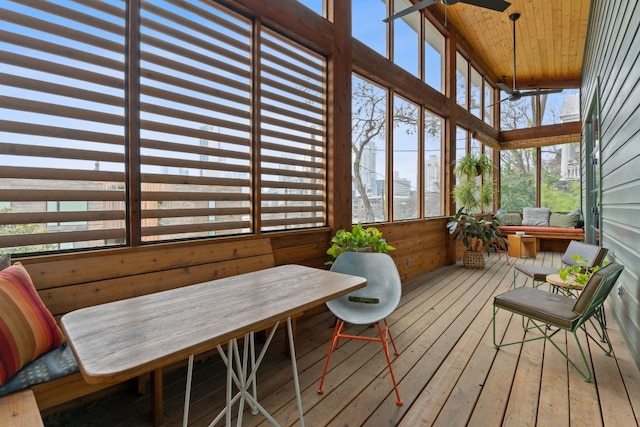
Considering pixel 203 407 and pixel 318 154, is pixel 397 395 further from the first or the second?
pixel 318 154

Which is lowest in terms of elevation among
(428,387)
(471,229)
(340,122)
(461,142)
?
(428,387)

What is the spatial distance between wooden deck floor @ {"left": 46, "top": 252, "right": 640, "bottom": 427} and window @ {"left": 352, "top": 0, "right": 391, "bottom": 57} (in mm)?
3300

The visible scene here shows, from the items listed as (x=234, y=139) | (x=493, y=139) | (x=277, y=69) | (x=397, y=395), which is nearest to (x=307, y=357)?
(x=397, y=395)

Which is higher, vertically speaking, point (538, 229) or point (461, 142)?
point (461, 142)

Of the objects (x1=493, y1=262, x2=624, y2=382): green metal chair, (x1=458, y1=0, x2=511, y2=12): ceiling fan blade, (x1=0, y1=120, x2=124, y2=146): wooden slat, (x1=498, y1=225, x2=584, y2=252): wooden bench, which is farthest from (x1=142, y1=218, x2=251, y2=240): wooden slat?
(x1=498, y1=225, x2=584, y2=252): wooden bench

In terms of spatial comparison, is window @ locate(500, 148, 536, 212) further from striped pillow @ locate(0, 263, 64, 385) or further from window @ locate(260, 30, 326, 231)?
striped pillow @ locate(0, 263, 64, 385)

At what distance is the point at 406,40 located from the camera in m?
4.60

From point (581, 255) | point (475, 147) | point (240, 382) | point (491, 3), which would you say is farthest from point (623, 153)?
point (475, 147)

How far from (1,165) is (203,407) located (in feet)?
5.24

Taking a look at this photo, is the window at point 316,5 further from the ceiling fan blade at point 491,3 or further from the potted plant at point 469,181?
the potted plant at point 469,181

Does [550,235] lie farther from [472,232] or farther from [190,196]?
[190,196]

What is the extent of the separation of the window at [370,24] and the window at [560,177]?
618 centimetres

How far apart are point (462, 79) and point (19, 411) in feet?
24.5

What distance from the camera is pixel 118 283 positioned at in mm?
1747
